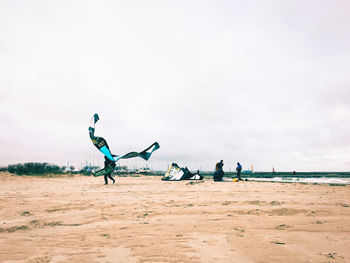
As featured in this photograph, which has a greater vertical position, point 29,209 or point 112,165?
point 112,165

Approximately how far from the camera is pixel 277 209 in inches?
252

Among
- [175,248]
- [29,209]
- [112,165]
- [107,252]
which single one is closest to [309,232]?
[175,248]

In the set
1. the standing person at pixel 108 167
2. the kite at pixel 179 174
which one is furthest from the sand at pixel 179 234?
the kite at pixel 179 174

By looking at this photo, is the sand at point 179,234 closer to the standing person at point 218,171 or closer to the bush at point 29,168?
the standing person at point 218,171

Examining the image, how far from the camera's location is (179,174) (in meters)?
24.7

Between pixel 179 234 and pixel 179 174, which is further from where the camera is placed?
pixel 179 174

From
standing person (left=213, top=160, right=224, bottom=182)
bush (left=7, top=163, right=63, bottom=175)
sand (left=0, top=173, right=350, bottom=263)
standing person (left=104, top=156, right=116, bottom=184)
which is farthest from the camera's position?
bush (left=7, top=163, right=63, bottom=175)

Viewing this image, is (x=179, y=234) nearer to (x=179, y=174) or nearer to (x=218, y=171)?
(x=218, y=171)

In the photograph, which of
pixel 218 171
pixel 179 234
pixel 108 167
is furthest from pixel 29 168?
pixel 179 234

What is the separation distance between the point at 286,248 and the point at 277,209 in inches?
123

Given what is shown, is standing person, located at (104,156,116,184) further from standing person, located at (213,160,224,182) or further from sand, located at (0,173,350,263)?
sand, located at (0,173,350,263)

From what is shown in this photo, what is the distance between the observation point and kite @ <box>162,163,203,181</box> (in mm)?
24562

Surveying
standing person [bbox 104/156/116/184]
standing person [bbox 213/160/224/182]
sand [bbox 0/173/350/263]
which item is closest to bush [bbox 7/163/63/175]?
standing person [bbox 104/156/116/184]

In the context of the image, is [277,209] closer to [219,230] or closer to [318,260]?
[219,230]
